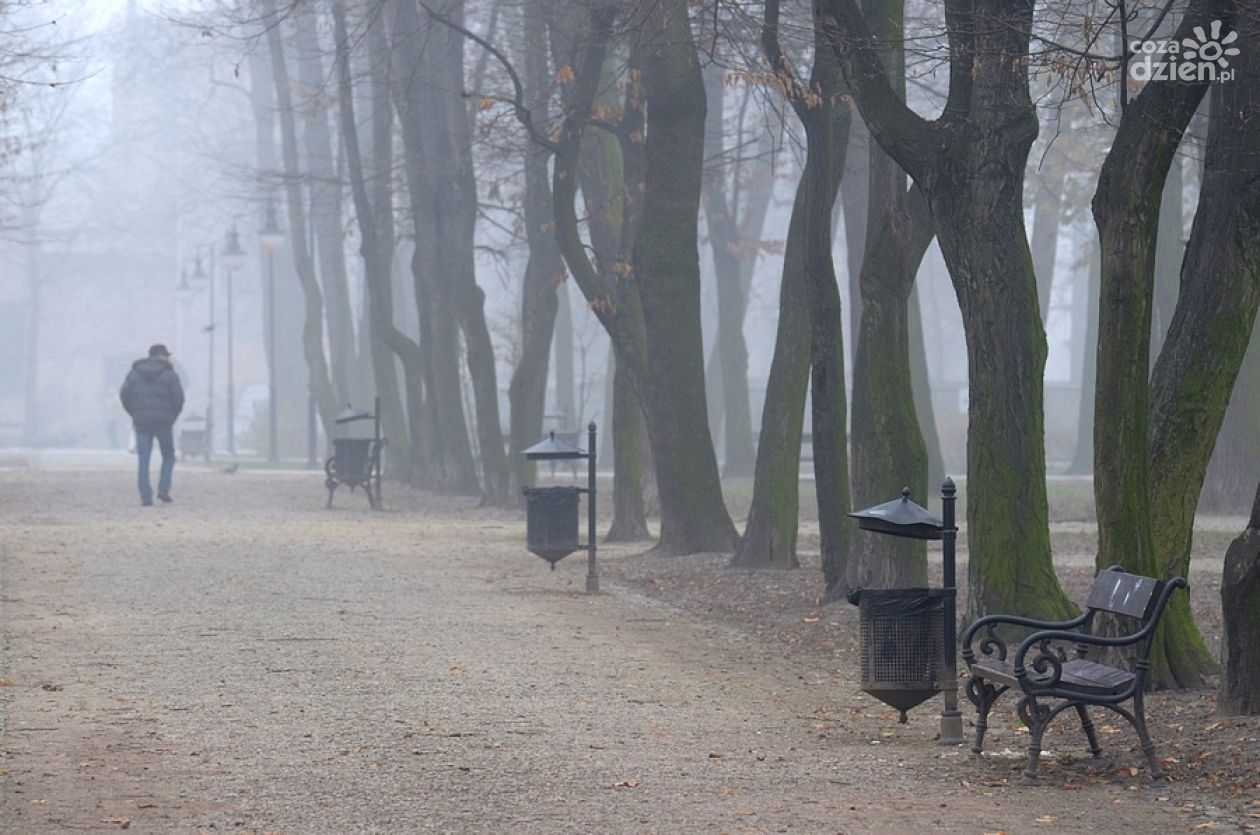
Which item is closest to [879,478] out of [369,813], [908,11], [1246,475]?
[369,813]

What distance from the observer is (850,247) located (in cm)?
2912

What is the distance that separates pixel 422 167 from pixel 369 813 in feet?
79.4

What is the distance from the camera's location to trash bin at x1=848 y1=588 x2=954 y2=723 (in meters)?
9.53

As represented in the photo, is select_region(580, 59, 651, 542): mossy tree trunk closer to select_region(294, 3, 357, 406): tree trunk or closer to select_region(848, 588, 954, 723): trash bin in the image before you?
select_region(848, 588, 954, 723): trash bin

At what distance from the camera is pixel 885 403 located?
14.2 metres

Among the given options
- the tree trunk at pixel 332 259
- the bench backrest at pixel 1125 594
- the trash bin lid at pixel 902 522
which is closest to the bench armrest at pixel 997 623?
the bench backrest at pixel 1125 594

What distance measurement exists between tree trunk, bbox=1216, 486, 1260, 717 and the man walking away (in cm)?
2066

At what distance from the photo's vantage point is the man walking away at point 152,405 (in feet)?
92.4

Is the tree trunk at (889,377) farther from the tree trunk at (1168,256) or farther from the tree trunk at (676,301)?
the tree trunk at (1168,256)

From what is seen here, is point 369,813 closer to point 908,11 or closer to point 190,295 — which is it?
point 908,11

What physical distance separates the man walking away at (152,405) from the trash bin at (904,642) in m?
19.9

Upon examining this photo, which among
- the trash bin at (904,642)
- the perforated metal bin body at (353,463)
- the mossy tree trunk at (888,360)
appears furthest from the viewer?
the perforated metal bin body at (353,463)

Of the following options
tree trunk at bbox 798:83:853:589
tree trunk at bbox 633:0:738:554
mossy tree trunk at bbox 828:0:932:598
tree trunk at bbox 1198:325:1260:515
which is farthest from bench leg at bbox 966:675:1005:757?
tree trunk at bbox 1198:325:1260:515

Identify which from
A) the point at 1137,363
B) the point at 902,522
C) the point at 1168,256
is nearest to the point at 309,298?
the point at 1168,256
